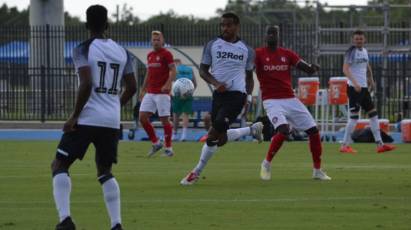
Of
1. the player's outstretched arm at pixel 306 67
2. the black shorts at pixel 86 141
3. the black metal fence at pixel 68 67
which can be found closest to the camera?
the black shorts at pixel 86 141

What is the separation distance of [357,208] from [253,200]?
1.38 meters

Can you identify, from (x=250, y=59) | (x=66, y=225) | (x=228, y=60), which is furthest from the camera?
(x=250, y=59)

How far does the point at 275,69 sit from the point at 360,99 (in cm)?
611

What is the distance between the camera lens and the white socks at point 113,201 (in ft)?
34.1

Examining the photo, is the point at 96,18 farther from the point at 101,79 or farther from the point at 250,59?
the point at 250,59

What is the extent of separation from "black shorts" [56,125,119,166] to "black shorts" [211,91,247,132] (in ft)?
15.4

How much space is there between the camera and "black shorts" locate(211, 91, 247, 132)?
15.4m

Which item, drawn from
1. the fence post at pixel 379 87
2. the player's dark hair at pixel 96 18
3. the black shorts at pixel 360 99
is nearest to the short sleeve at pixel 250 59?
the player's dark hair at pixel 96 18

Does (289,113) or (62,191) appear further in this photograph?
(289,113)

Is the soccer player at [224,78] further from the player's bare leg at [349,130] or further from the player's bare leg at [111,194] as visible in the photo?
the player's bare leg at [349,130]

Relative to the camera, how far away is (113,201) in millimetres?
10461

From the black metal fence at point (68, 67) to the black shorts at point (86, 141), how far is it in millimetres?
24246

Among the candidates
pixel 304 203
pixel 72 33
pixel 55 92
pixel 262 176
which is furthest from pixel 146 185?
pixel 72 33

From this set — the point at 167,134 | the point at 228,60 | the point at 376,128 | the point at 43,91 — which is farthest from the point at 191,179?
the point at 43,91
